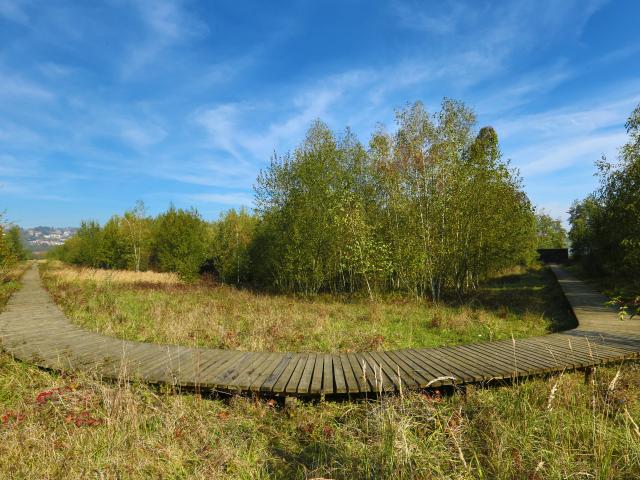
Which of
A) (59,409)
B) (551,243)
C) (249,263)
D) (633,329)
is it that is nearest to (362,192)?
(249,263)

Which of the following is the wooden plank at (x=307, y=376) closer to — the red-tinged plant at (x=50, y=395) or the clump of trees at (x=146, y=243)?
the red-tinged plant at (x=50, y=395)

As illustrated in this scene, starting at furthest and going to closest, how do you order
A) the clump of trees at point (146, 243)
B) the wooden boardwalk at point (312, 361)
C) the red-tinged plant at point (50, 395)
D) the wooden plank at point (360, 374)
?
the clump of trees at point (146, 243) < the wooden boardwalk at point (312, 361) < the wooden plank at point (360, 374) < the red-tinged plant at point (50, 395)

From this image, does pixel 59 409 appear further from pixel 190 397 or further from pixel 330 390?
pixel 330 390

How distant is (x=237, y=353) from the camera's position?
702 cm

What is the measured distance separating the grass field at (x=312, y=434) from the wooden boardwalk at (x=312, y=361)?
251 mm

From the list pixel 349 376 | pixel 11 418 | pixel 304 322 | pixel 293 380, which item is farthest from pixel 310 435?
pixel 304 322

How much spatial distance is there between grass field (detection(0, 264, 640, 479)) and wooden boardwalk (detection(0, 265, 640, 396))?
25 cm

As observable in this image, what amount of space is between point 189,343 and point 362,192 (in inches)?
602

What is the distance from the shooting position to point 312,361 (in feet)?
21.3

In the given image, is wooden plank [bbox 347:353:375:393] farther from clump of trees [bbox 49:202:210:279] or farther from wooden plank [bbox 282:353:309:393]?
clump of trees [bbox 49:202:210:279]

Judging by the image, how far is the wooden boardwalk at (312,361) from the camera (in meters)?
5.34

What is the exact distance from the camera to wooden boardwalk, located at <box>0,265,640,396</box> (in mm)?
5336

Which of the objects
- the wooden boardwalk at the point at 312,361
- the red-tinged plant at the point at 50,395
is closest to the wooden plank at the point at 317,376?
the wooden boardwalk at the point at 312,361

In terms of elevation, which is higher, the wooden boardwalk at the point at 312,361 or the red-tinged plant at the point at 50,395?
the wooden boardwalk at the point at 312,361
